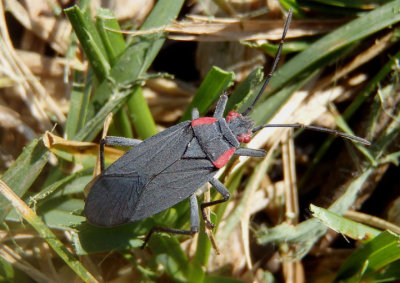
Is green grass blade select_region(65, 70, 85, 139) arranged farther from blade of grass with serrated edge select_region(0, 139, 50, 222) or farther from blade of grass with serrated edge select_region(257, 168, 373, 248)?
blade of grass with serrated edge select_region(257, 168, 373, 248)

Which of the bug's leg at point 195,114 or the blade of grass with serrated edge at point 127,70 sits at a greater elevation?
the blade of grass with serrated edge at point 127,70

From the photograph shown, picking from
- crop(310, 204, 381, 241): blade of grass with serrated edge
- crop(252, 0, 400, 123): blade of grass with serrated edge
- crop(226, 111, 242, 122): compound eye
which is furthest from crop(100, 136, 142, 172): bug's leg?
crop(310, 204, 381, 241): blade of grass with serrated edge

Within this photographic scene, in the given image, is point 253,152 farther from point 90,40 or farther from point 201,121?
point 90,40

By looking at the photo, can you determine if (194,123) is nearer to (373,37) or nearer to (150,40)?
(150,40)

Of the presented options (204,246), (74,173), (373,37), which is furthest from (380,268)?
(74,173)

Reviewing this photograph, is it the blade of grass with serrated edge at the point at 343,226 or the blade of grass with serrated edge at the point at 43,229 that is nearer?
the blade of grass with serrated edge at the point at 43,229

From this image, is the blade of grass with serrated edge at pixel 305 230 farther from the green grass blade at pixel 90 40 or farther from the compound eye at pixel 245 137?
the green grass blade at pixel 90 40

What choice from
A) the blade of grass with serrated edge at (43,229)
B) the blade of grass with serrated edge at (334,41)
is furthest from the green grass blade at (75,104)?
the blade of grass with serrated edge at (334,41)
